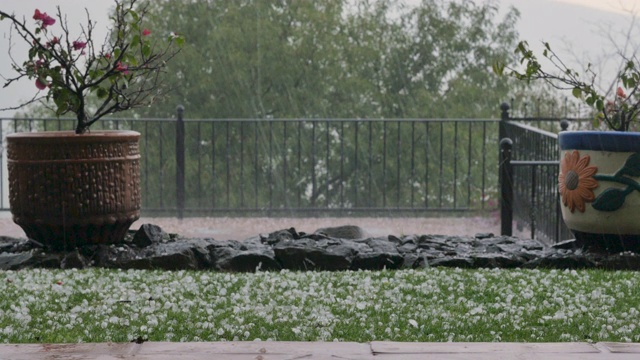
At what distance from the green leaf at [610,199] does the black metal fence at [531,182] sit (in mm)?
1254

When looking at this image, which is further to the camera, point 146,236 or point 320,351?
point 146,236

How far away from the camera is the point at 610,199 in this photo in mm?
7246

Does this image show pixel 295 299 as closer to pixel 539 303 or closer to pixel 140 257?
pixel 539 303

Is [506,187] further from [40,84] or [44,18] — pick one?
[44,18]

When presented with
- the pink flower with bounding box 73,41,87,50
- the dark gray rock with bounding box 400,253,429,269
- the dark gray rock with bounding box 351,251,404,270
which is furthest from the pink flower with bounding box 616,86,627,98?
the pink flower with bounding box 73,41,87,50

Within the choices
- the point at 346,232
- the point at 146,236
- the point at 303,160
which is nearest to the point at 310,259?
the point at 146,236

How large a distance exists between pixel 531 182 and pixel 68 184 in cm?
524

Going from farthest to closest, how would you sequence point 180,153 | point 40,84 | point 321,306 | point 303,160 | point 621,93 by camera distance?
point 303,160 → point 180,153 → point 621,93 → point 40,84 → point 321,306

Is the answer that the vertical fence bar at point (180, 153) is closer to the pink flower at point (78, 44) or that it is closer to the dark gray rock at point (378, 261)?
the pink flower at point (78, 44)

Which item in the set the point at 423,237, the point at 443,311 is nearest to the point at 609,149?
the point at 423,237

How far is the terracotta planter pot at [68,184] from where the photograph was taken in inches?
293

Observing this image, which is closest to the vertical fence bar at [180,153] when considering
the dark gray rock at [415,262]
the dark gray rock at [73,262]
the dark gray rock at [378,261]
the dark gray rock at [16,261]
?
the dark gray rock at [16,261]

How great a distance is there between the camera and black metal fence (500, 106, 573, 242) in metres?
8.67

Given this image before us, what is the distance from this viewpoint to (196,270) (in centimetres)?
713
